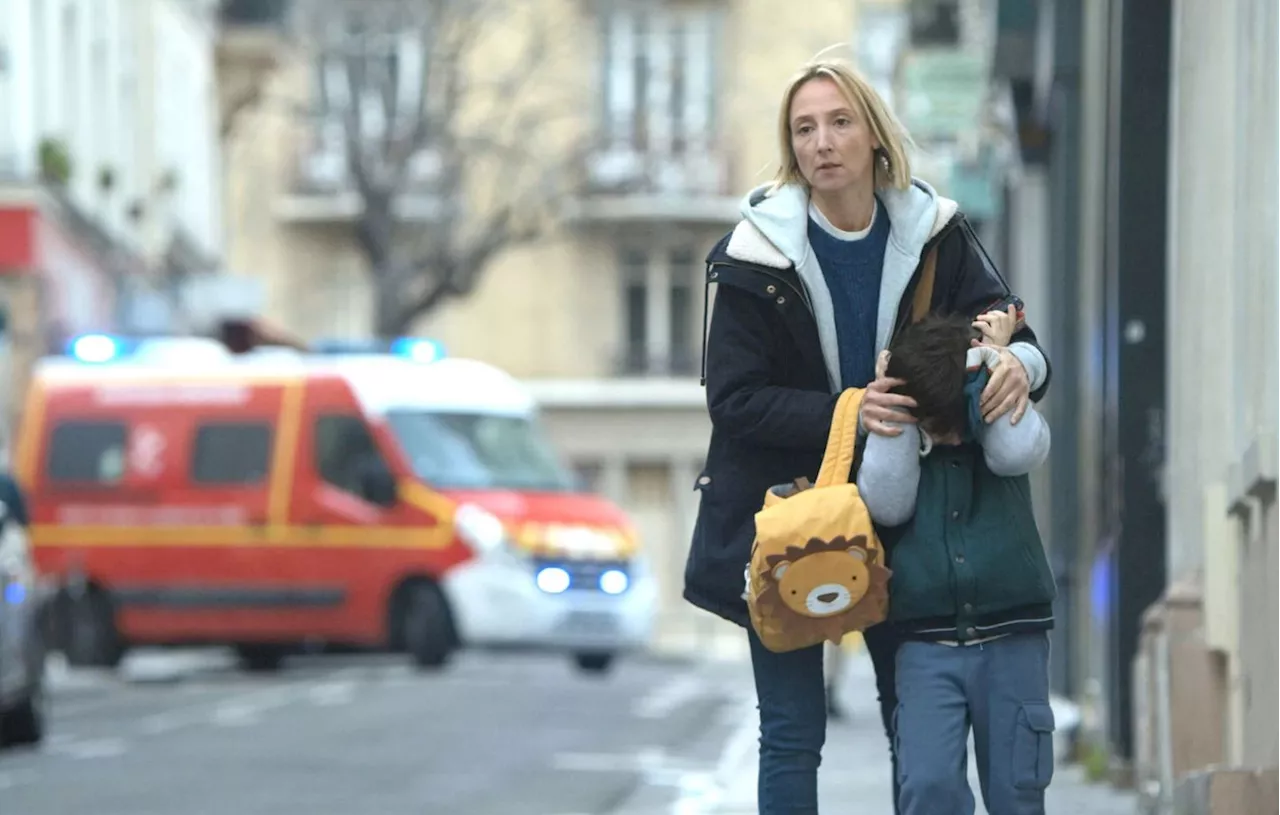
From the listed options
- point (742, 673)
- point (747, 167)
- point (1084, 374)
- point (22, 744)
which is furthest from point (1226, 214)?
point (747, 167)

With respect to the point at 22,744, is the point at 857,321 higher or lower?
higher

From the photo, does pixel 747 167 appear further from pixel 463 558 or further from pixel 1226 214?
pixel 1226 214

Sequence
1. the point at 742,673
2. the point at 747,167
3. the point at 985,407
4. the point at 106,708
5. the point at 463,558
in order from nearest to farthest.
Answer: the point at 985,407
the point at 106,708
the point at 463,558
the point at 742,673
the point at 747,167

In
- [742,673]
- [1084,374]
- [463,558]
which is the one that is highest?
[1084,374]

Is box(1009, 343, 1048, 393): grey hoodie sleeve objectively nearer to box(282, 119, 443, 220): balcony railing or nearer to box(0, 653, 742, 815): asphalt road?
box(0, 653, 742, 815): asphalt road

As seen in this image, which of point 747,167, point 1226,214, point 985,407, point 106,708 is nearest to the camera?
point 985,407

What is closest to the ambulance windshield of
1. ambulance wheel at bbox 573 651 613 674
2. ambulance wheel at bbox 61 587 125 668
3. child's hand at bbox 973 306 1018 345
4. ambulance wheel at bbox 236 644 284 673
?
ambulance wheel at bbox 573 651 613 674

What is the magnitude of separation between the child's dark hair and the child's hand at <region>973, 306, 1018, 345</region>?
0.25 ft

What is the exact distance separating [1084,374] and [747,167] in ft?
123

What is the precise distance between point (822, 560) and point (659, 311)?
4818 cm

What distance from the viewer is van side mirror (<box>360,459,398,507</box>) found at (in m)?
26.9

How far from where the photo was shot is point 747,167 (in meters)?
53.9

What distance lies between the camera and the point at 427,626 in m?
26.7

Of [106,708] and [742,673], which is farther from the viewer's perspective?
[742,673]
